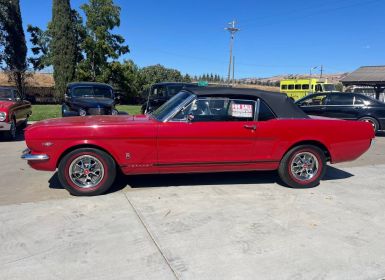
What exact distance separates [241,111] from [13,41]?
32628mm

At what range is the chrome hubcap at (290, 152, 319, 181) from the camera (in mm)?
5785

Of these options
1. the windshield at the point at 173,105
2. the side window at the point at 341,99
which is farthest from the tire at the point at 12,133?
the side window at the point at 341,99

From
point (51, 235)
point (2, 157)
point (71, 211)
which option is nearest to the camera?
point (51, 235)

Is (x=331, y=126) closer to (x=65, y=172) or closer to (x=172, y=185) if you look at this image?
(x=172, y=185)

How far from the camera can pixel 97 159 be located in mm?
5141

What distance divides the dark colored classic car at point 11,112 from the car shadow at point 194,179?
14.8 feet

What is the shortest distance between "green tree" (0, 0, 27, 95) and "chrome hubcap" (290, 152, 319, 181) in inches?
1218

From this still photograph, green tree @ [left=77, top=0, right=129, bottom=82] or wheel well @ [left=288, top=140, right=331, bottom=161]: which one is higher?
green tree @ [left=77, top=0, right=129, bottom=82]

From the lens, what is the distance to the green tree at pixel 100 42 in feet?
103

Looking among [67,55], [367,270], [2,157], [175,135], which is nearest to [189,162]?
[175,135]

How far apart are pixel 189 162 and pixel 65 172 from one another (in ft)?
5.79

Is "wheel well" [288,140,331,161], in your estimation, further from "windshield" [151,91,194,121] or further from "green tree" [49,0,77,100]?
"green tree" [49,0,77,100]

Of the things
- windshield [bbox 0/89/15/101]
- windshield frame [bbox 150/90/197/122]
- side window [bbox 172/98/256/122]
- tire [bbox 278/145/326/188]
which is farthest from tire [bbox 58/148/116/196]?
windshield [bbox 0/89/15/101]

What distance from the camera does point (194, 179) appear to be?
617 cm
